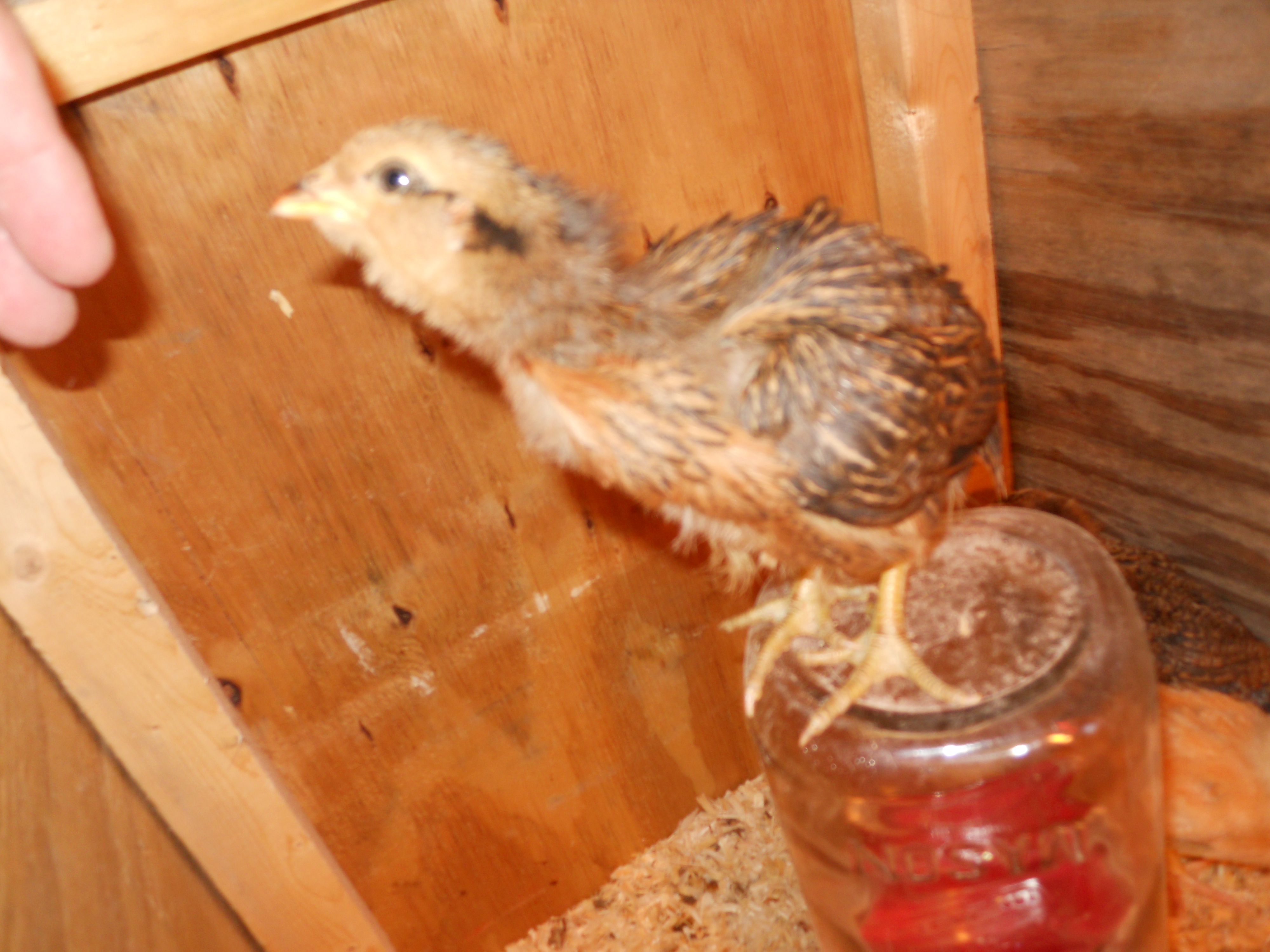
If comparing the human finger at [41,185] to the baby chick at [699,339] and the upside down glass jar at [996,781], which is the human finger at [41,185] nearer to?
the baby chick at [699,339]

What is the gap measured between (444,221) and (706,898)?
1.48 metres

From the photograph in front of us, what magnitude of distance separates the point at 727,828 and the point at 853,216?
4.09 ft

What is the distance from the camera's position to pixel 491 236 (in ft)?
2.99

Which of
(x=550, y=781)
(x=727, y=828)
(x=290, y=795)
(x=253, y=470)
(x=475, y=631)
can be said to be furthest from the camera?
(x=727, y=828)

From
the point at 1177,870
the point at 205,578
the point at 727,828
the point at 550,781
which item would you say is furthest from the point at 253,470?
the point at 1177,870

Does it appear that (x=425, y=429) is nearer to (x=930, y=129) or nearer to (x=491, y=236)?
(x=491, y=236)

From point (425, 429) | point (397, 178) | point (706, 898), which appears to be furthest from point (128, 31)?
point (706, 898)

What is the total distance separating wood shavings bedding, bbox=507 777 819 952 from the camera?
1772 millimetres

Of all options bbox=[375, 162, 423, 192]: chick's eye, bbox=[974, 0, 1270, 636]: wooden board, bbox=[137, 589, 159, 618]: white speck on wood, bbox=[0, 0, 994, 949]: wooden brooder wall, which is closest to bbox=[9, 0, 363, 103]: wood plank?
bbox=[0, 0, 994, 949]: wooden brooder wall

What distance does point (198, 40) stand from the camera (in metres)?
1.08

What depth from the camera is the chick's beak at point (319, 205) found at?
0.92 metres

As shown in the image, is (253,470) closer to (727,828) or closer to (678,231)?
(678,231)

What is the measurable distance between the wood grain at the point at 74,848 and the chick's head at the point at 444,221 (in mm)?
621

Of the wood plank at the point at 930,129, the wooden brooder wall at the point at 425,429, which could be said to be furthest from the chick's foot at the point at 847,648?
the wood plank at the point at 930,129
